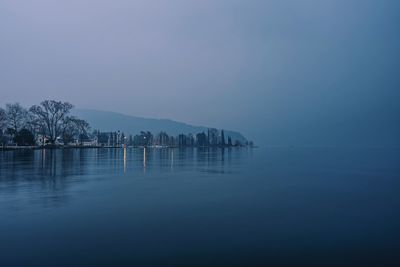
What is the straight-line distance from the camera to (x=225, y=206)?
13.5 m

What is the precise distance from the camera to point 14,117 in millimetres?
96688

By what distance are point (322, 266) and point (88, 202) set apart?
393 inches

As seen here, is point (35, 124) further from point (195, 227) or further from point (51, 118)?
point (195, 227)

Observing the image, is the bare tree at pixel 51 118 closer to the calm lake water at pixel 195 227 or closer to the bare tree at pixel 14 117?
the bare tree at pixel 14 117

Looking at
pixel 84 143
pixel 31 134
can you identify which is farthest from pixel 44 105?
pixel 84 143

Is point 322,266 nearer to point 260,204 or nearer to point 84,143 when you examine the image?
point 260,204

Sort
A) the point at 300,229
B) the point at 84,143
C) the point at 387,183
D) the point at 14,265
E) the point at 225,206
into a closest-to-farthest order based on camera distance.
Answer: the point at 14,265 → the point at 300,229 → the point at 225,206 → the point at 387,183 → the point at 84,143

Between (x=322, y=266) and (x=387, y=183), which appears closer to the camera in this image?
(x=322, y=266)

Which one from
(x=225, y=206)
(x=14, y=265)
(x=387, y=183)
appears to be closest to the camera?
(x=14, y=265)

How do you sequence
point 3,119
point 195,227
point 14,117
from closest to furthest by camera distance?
point 195,227
point 3,119
point 14,117

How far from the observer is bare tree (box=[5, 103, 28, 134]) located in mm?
95562

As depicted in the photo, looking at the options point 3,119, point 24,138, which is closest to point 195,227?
point 3,119

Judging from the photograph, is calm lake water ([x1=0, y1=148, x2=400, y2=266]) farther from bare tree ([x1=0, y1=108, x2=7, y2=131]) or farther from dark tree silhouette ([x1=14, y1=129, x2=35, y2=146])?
dark tree silhouette ([x1=14, y1=129, x2=35, y2=146])

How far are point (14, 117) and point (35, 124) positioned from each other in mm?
8987
